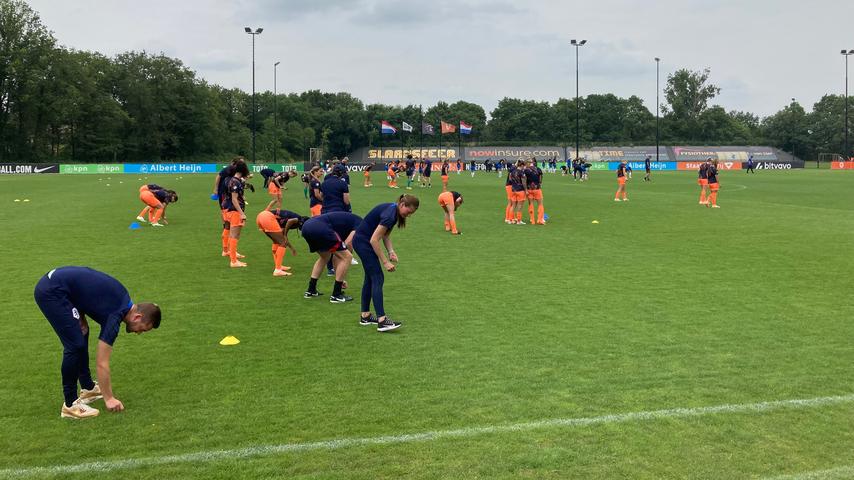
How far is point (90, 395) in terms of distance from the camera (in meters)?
5.83

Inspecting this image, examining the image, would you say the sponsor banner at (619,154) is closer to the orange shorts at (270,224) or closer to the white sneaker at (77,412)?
the orange shorts at (270,224)

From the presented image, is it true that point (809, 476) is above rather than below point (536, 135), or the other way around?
below

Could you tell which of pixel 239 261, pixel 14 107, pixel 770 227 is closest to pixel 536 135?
pixel 14 107

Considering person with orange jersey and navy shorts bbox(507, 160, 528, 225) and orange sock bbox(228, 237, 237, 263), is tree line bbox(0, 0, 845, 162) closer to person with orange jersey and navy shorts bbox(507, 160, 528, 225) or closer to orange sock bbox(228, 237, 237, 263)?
person with orange jersey and navy shorts bbox(507, 160, 528, 225)

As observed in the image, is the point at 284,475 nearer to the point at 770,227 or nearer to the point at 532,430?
the point at 532,430

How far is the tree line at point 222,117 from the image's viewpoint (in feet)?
265

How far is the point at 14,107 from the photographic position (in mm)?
80812

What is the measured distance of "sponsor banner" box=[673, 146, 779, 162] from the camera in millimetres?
96188

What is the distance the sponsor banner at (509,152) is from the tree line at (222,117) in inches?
192

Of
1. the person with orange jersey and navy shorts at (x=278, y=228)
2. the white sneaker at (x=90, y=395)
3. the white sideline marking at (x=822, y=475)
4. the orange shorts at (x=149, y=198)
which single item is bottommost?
the white sideline marking at (x=822, y=475)

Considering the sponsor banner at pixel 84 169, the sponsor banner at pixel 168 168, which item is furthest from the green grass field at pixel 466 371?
the sponsor banner at pixel 168 168

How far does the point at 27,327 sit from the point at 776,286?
10.7 metres

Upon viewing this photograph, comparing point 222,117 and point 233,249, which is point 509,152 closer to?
point 222,117

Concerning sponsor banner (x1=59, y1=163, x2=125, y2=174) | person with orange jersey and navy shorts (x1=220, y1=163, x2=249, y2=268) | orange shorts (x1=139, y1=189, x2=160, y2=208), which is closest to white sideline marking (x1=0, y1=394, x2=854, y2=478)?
person with orange jersey and navy shorts (x1=220, y1=163, x2=249, y2=268)
